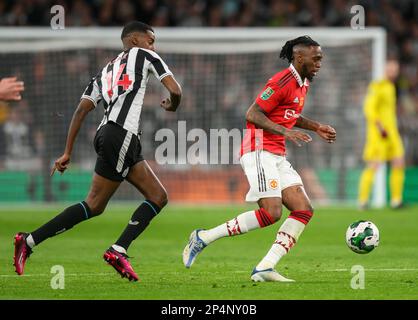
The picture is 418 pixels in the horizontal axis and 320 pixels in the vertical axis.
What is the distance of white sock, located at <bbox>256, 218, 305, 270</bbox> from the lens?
27.1ft

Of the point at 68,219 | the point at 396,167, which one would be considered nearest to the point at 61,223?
the point at 68,219

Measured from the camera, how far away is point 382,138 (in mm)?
17562

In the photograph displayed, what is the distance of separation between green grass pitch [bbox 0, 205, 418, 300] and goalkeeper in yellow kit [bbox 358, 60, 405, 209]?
123cm

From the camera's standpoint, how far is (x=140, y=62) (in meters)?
8.34

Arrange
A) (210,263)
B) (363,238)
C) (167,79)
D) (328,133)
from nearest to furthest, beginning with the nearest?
1. (167,79)
2. (328,133)
3. (363,238)
4. (210,263)

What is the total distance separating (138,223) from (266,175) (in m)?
1.19

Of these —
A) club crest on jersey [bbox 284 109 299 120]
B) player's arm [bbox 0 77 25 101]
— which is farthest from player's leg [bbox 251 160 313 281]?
player's arm [bbox 0 77 25 101]

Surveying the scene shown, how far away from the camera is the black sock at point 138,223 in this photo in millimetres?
8289

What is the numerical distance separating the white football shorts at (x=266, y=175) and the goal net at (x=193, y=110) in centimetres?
973

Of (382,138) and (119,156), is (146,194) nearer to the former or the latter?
(119,156)

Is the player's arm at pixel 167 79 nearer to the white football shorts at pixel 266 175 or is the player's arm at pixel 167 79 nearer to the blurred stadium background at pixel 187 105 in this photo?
the white football shorts at pixel 266 175
